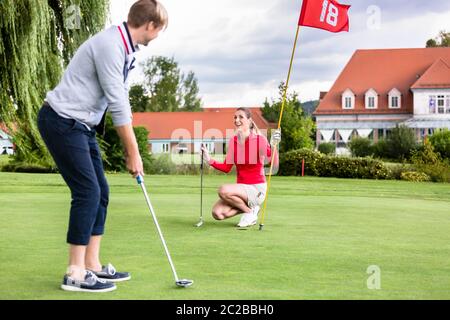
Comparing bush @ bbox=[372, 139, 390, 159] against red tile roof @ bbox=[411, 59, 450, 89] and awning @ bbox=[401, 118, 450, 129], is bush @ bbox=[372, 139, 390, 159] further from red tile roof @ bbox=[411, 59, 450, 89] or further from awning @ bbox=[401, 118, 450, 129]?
red tile roof @ bbox=[411, 59, 450, 89]

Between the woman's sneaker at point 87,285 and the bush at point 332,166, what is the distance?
25.7 metres

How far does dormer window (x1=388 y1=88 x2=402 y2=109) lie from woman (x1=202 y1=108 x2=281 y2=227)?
56077mm

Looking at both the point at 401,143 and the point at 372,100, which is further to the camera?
the point at 372,100

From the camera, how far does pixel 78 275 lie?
16.5 ft

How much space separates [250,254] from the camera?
660cm

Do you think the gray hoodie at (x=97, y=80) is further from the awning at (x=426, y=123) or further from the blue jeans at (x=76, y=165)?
the awning at (x=426, y=123)

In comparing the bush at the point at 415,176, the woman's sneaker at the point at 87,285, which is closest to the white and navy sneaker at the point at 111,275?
the woman's sneaker at the point at 87,285

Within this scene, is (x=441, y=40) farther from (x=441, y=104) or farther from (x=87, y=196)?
(x=87, y=196)

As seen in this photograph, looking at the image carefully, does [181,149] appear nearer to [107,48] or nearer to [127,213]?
[127,213]

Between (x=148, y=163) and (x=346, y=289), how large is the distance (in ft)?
94.9

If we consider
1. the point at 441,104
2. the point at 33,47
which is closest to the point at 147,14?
the point at 33,47

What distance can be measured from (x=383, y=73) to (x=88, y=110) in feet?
201

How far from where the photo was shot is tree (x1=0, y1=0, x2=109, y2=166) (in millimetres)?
16125

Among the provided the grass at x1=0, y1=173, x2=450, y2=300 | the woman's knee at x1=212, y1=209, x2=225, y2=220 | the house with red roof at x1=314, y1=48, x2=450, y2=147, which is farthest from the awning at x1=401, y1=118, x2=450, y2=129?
the woman's knee at x1=212, y1=209, x2=225, y2=220
